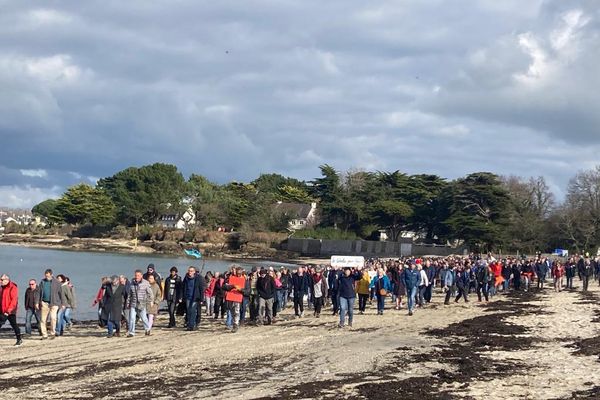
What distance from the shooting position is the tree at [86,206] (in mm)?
110188

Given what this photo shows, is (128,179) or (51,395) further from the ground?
(128,179)

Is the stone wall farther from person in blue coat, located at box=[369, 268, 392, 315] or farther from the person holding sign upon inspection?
the person holding sign

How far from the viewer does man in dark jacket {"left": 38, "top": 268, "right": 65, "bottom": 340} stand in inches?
694

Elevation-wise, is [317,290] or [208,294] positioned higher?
[317,290]

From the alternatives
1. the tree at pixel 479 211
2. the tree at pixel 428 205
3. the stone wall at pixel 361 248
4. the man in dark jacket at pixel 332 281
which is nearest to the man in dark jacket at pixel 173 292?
the man in dark jacket at pixel 332 281

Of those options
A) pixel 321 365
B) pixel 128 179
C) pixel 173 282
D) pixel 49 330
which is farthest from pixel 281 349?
pixel 128 179

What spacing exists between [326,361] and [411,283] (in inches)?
400

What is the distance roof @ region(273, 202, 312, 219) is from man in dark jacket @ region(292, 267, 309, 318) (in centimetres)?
7862

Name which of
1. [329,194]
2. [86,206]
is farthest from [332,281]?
[86,206]

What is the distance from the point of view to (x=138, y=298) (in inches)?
689

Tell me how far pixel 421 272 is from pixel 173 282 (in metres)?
8.74

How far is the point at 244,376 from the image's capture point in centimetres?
1177

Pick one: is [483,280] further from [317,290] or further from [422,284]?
[317,290]

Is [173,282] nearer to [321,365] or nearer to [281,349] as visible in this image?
[281,349]
